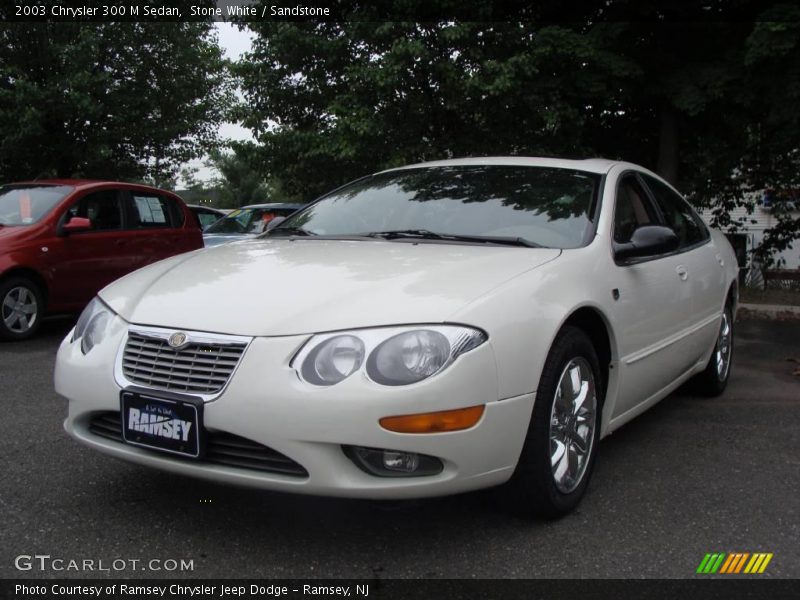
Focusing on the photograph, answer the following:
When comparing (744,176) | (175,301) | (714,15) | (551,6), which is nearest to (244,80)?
(551,6)

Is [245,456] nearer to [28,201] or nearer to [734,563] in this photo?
[734,563]

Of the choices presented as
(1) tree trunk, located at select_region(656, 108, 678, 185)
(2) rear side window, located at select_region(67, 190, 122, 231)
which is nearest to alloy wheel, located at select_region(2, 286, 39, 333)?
(2) rear side window, located at select_region(67, 190, 122, 231)

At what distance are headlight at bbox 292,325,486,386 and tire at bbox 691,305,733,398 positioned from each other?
2.99 metres

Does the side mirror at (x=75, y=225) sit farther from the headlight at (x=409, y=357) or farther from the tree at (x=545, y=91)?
the headlight at (x=409, y=357)

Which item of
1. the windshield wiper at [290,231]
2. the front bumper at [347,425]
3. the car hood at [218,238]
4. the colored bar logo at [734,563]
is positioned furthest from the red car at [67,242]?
the colored bar logo at [734,563]

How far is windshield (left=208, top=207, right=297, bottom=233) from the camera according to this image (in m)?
12.0

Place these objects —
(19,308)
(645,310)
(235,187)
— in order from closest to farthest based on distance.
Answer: (645,310) < (19,308) < (235,187)

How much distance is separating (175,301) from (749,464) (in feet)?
8.86

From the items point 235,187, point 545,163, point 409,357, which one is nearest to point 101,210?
point 545,163

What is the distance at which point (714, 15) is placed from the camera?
970 centimetres

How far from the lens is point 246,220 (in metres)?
12.3

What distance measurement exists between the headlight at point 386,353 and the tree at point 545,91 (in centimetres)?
720

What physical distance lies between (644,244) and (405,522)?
158 centimetres

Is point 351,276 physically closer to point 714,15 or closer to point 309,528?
point 309,528
